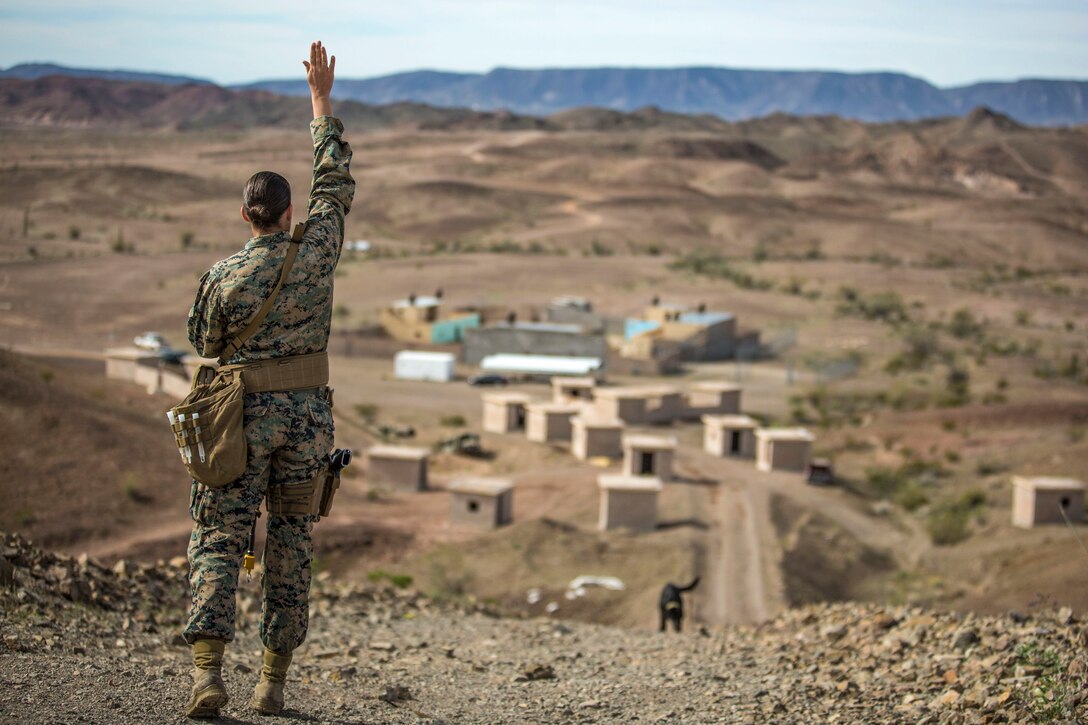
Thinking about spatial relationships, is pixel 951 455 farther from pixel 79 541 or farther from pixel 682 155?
pixel 682 155

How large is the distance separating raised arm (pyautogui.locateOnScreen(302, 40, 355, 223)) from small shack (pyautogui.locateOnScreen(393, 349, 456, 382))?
3174 cm

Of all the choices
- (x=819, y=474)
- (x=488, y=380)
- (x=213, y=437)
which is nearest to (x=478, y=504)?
(x=819, y=474)

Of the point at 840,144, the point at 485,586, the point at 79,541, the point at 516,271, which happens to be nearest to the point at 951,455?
the point at 485,586

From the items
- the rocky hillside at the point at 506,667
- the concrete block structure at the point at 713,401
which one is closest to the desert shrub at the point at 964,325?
the concrete block structure at the point at 713,401

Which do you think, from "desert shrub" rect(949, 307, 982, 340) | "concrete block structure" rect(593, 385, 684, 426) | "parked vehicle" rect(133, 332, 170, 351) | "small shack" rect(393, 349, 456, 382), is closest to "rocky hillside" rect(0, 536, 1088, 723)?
"concrete block structure" rect(593, 385, 684, 426)

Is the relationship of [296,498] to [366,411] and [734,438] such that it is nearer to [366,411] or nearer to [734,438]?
[734,438]

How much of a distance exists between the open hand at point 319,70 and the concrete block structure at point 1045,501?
62.0 feet

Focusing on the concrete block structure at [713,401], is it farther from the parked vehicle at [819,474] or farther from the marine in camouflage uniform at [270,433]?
the marine in camouflage uniform at [270,433]

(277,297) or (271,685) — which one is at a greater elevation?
(277,297)

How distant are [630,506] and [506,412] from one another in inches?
378

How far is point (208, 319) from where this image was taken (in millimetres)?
5145

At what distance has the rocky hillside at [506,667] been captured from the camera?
5.59 meters

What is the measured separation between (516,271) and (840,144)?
4475 inches

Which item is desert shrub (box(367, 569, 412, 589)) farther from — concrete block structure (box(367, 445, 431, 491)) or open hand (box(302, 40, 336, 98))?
open hand (box(302, 40, 336, 98))
